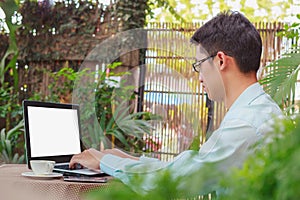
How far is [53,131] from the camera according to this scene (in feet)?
7.61

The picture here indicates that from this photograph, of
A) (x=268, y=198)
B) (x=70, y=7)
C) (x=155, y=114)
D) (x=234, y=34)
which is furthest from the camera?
(x=70, y=7)

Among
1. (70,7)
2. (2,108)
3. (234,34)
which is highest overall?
(70,7)

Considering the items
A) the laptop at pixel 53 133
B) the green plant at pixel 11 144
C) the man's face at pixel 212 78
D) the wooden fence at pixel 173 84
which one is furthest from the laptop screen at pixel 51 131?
the green plant at pixel 11 144

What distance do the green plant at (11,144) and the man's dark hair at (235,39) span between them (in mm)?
3701

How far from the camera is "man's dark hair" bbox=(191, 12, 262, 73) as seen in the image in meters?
1.81

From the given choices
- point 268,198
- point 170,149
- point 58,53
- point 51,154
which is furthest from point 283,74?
point 58,53

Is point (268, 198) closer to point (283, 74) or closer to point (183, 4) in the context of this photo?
point (283, 74)

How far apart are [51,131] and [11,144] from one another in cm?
373

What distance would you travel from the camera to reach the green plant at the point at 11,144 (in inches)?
Result: 215

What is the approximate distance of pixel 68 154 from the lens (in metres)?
2.42

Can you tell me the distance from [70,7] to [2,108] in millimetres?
1312

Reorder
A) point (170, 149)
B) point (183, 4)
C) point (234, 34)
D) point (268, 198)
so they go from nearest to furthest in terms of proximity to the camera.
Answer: point (268, 198)
point (234, 34)
point (170, 149)
point (183, 4)

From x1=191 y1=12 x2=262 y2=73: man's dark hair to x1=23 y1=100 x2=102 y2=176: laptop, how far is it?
1.96 ft

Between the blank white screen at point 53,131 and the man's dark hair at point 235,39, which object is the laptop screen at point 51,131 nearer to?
the blank white screen at point 53,131
